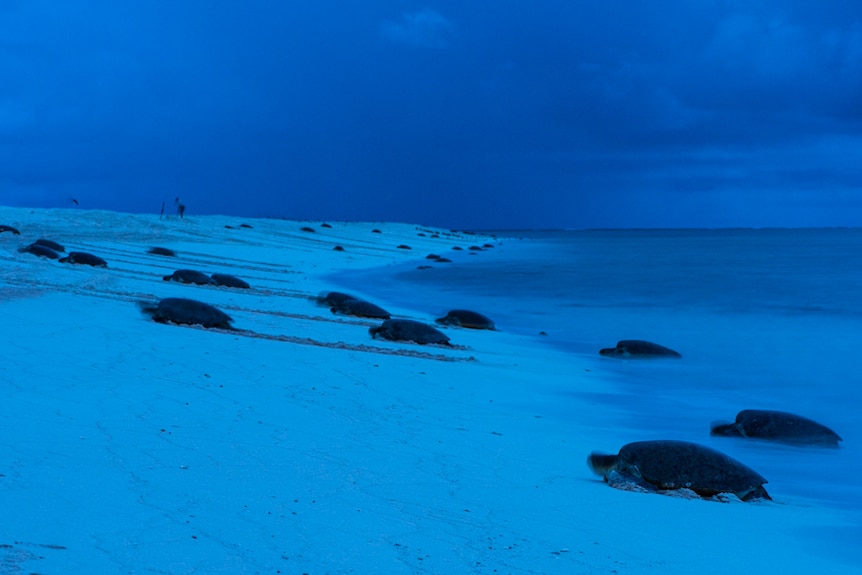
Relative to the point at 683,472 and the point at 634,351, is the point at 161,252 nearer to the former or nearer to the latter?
the point at 634,351

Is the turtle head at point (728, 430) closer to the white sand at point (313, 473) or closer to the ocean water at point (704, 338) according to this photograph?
the ocean water at point (704, 338)

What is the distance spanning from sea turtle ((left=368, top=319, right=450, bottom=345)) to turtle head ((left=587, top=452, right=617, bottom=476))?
23.0ft

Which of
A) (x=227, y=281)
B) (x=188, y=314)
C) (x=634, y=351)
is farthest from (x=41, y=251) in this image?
(x=634, y=351)

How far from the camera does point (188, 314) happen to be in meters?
12.4

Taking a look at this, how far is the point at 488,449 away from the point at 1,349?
530cm

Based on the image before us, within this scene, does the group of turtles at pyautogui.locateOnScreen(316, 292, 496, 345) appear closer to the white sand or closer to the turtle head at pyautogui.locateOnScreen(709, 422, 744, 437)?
the white sand

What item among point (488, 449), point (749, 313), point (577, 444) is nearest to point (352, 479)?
point (488, 449)

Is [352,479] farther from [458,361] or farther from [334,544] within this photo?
[458,361]

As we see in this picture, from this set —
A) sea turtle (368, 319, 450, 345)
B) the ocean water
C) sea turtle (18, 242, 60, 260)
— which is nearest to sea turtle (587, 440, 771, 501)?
the ocean water

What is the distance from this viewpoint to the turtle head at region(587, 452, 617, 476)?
6.66 metres

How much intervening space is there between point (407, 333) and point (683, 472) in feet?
25.1

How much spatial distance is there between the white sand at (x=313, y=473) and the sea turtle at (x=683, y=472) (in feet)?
0.58

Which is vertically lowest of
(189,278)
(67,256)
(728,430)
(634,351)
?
(728,430)

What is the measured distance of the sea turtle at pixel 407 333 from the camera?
44.8 feet
